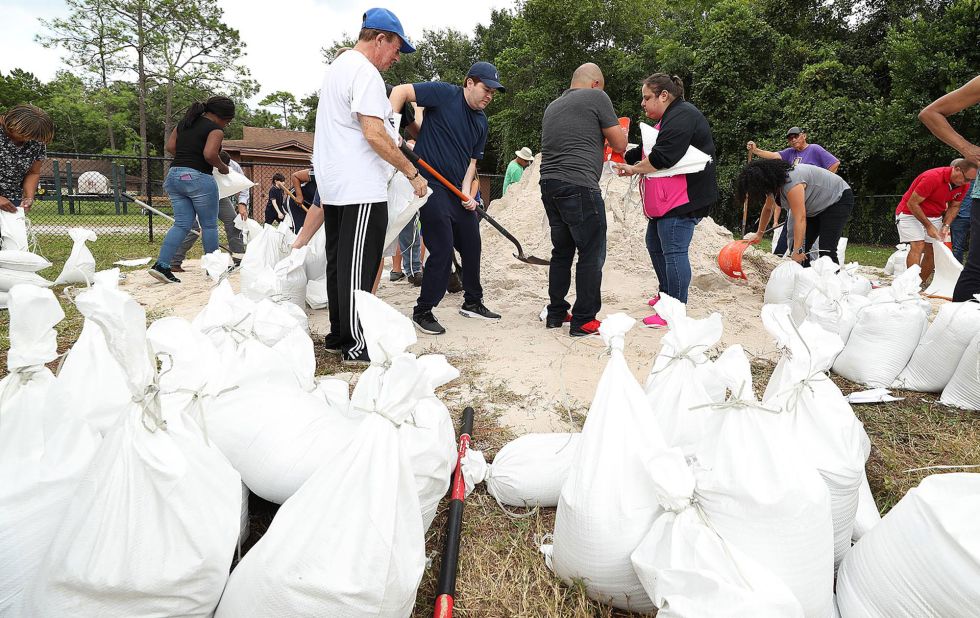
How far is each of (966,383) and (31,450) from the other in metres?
3.09

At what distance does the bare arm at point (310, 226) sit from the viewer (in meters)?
3.68

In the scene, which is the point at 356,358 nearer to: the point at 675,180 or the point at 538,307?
the point at 538,307

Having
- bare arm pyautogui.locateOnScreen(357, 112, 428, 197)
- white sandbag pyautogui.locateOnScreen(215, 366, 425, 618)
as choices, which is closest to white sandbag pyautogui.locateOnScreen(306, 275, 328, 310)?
bare arm pyautogui.locateOnScreen(357, 112, 428, 197)

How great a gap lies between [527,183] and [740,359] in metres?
6.23

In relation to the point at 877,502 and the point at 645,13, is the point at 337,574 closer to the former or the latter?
the point at 877,502

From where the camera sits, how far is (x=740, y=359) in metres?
1.25

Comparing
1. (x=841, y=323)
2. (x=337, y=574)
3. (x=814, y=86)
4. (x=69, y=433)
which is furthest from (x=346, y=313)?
(x=814, y=86)

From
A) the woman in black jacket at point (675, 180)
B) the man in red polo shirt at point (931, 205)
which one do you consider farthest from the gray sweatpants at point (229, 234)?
the man in red polo shirt at point (931, 205)

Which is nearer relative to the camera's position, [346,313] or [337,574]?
[337,574]

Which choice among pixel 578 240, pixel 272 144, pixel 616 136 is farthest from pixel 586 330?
pixel 272 144

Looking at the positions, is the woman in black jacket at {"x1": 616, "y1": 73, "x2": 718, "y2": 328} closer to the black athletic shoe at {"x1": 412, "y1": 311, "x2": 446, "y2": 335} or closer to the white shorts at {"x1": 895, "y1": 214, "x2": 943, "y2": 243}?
the black athletic shoe at {"x1": 412, "y1": 311, "x2": 446, "y2": 335}

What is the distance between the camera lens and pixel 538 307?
431cm

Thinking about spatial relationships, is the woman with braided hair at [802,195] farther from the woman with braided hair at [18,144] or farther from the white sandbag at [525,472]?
the woman with braided hair at [18,144]

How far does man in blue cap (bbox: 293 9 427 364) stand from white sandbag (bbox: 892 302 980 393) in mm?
2470
